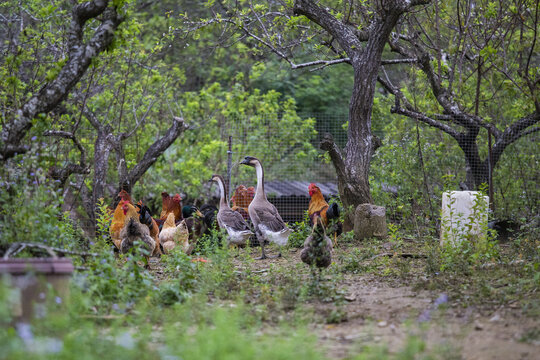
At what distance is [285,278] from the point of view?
702 cm

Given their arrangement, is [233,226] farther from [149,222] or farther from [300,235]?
[149,222]

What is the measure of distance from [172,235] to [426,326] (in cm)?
594

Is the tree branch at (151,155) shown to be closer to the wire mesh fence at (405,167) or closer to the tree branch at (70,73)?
the wire mesh fence at (405,167)

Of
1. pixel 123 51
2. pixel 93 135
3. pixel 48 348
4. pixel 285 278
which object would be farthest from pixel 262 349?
pixel 93 135

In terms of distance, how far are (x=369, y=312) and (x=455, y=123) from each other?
7520 millimetres

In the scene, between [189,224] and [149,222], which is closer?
[149,222]

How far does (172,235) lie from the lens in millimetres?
9266

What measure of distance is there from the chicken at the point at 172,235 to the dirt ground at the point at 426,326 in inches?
131

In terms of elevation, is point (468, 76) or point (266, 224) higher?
point (468, 76)

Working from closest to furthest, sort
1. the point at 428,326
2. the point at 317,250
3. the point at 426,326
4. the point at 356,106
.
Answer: the point at 426,326 → the point at 428,326 → the point at 317,250 → the point at 356,106

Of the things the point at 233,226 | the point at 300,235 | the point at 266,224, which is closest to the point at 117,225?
the point at 233,226

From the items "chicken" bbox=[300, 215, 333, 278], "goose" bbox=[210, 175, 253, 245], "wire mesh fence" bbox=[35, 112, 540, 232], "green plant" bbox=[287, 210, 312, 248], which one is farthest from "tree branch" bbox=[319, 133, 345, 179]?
"chicken" bbox=[300, 215, 333, 278]

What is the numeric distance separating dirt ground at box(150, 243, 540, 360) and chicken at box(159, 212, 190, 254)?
333 cm

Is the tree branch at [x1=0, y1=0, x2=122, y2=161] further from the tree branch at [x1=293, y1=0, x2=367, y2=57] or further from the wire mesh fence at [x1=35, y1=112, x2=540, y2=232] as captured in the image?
the tree branch at [x1=293, y1=0, x2=367, y2=57]
